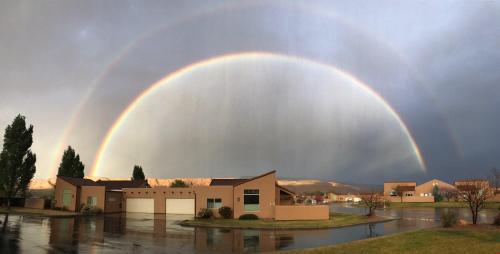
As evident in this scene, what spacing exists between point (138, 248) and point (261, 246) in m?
7.64

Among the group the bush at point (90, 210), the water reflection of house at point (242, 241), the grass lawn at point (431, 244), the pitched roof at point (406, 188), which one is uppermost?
the pitched roof at point (406, 188)

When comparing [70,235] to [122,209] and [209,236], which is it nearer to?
[209,236]

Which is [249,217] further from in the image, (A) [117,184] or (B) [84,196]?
(A) [117,184]

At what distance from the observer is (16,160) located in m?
66.8

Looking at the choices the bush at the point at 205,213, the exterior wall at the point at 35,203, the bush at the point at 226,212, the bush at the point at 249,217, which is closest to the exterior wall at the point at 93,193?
the exterior wall at the point at 35,203

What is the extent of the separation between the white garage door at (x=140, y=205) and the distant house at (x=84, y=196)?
2217mm

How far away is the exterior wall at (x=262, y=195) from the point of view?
157 ft

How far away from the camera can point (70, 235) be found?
29.9 metres

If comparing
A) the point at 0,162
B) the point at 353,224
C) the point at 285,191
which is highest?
the point at 0,162

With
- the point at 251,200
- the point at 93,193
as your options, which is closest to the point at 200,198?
the point at 251,200

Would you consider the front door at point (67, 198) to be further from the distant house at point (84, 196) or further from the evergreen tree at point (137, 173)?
the evergreen tree at point (137, 173)

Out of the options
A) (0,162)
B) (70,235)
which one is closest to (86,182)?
(0,162)

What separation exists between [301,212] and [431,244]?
22274 mm

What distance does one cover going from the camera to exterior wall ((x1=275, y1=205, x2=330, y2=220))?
4522 cm
